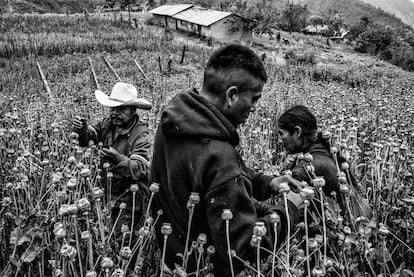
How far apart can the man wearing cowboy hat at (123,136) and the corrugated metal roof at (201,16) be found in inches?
1184

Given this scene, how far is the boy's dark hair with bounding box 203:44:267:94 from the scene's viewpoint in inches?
60.1

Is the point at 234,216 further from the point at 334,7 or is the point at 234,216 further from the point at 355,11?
the point at 334,7

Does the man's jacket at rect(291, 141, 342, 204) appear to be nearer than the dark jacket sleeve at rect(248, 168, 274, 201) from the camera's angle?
No

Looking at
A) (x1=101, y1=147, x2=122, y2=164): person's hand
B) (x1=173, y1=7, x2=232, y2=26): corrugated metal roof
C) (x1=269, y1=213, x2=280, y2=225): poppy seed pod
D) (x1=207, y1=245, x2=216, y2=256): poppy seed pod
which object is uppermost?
(x1=269, y1=213, x2=280, y2=225): poppy seed pod

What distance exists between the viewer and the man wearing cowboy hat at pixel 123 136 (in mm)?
2874

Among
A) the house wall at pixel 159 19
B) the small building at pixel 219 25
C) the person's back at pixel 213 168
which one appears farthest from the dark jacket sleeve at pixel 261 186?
the house wall at pixel 159 19

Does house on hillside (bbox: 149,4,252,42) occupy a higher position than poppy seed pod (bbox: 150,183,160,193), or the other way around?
poppy seed pod (bbox: 150,183,160,193)

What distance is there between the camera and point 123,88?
3375 mm

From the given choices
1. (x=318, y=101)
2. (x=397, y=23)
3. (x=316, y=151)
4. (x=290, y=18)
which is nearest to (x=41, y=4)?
(x=290, y=18)

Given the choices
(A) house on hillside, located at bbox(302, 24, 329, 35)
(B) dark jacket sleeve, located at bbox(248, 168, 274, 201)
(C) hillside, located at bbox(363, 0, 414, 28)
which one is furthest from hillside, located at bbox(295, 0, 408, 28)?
(B) dark jacket sleeve, located at bbox(248, 168, 274, 201)

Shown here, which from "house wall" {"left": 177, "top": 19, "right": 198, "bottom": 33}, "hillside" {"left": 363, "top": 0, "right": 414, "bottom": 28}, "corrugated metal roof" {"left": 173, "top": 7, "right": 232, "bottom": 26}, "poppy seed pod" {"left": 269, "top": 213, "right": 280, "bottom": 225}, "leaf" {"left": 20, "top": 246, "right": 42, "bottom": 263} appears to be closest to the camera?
"poppy seed pod" {"left": 269, "top": 213, "right": 280, "bottom": 225}

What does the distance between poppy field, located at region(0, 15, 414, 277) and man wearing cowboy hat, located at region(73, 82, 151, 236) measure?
0.13 metres

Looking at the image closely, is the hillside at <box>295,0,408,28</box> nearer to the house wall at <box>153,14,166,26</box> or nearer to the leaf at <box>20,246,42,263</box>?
the house wall at <box>153,14,166,26</box>

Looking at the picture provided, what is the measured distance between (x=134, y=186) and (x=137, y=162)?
2.97 ft
